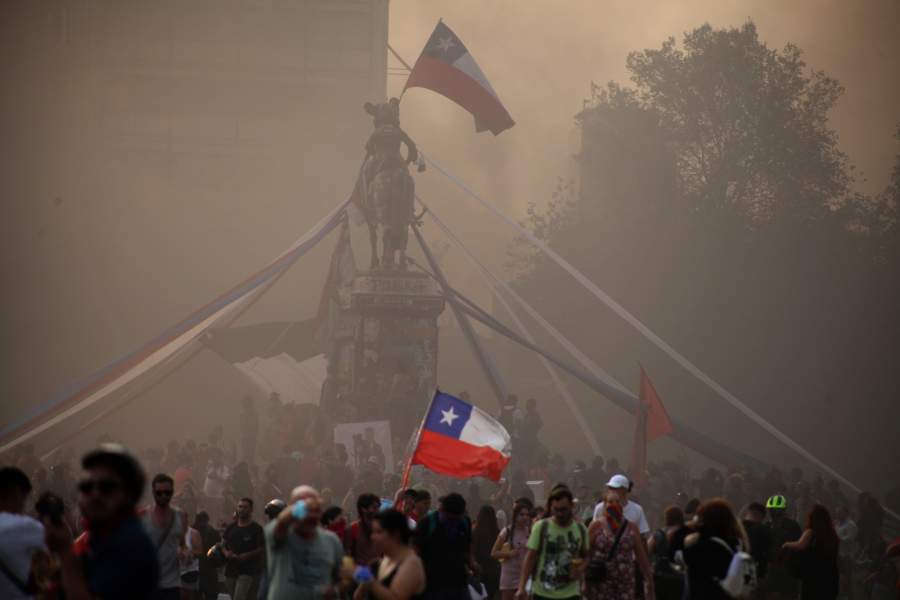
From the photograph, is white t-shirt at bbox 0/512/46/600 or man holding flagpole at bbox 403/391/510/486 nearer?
white t-shirt at bbox 0/512/46/600

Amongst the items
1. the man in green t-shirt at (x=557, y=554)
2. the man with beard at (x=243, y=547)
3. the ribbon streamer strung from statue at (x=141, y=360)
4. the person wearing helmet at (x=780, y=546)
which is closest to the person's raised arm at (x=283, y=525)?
the man in green t-shirt at (x=557, y=554)

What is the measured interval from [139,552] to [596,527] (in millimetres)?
6000

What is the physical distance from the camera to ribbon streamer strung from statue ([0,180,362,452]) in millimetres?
25438

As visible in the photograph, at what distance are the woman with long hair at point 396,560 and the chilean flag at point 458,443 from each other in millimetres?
5018

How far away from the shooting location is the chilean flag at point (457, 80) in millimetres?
29641

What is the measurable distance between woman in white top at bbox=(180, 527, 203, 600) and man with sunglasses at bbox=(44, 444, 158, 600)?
6151 mm

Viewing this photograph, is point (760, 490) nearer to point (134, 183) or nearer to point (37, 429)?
point (37, 429)

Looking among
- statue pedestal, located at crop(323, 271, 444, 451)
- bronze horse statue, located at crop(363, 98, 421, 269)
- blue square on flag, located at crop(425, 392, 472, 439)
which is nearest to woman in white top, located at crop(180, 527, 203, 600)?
blue square on flag, located at crop(425, 392, 472, 439)

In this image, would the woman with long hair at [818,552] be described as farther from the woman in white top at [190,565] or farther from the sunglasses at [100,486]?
the sunglasses at [100,486]

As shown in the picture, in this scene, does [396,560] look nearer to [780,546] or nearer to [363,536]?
[363,536]

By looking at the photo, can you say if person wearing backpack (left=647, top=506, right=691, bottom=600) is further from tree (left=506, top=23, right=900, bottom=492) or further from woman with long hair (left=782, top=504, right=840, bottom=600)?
tree (left=506, top=23, right=900, bottom=492)

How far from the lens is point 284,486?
23.7m

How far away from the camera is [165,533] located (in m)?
10.4

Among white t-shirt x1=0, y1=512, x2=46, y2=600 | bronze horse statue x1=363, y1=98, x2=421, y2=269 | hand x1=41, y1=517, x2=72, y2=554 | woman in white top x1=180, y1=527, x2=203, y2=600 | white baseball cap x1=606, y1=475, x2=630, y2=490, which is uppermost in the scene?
bronze horse statue x1=363, y1=98, x2=421, y2=269
